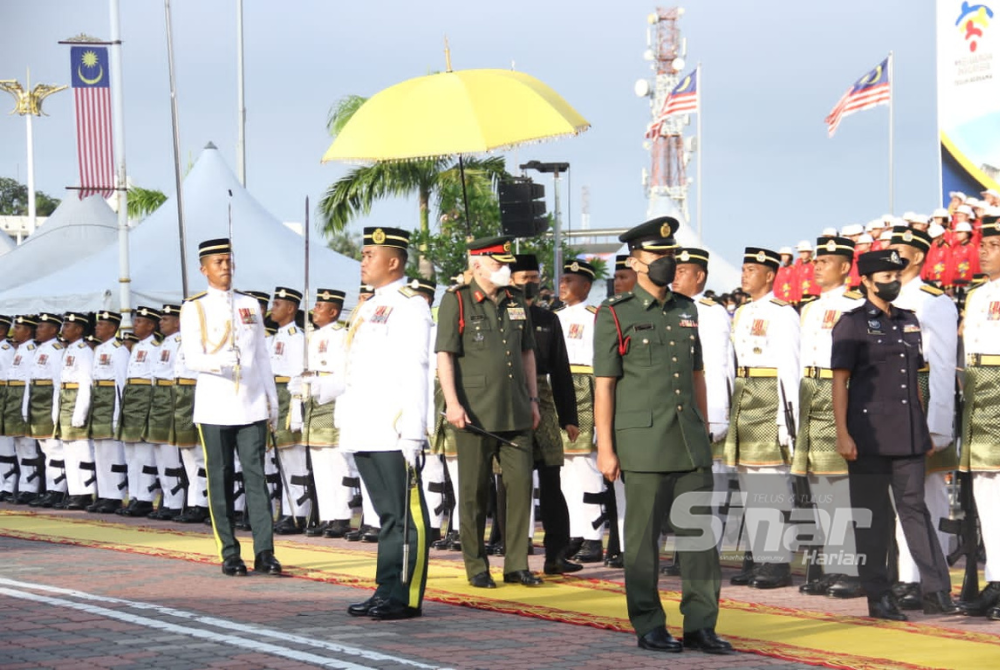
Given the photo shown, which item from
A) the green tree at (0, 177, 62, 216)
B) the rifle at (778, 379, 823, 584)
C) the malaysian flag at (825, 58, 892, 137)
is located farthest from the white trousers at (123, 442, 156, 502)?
the green tree at (0, 177, 62, 216)

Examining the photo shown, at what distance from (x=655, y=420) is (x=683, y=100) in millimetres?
34653

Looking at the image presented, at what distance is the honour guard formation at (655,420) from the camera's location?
788 cm

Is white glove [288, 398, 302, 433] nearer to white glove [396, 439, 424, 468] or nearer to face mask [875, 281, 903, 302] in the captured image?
white glove [396, 439, 424, 468]

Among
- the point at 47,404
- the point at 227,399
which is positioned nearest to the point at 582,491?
the point at 227,399

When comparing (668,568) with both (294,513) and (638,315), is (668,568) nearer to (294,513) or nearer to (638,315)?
(638,315)

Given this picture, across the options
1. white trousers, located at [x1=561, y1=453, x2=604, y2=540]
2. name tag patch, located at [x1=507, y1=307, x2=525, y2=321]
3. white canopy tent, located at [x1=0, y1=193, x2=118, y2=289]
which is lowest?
white trousers, located at [x1=561, y1=453, x2=604, y2=540]

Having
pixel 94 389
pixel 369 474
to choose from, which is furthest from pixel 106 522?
pixel 369 474

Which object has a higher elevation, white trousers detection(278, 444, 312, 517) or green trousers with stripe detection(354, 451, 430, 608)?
green trousers with stripe detection(354, 451, 430, 608)

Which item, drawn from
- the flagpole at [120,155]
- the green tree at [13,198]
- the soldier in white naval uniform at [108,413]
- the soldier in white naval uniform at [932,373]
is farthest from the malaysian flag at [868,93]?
the green tree at [13,198]

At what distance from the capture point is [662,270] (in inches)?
309

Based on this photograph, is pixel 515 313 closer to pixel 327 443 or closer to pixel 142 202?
pixel 327 443

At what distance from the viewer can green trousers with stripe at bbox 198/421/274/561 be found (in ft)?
35.3

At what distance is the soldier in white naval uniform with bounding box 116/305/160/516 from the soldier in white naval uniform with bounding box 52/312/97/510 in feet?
2.34

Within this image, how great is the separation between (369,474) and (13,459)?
11.5 meters
